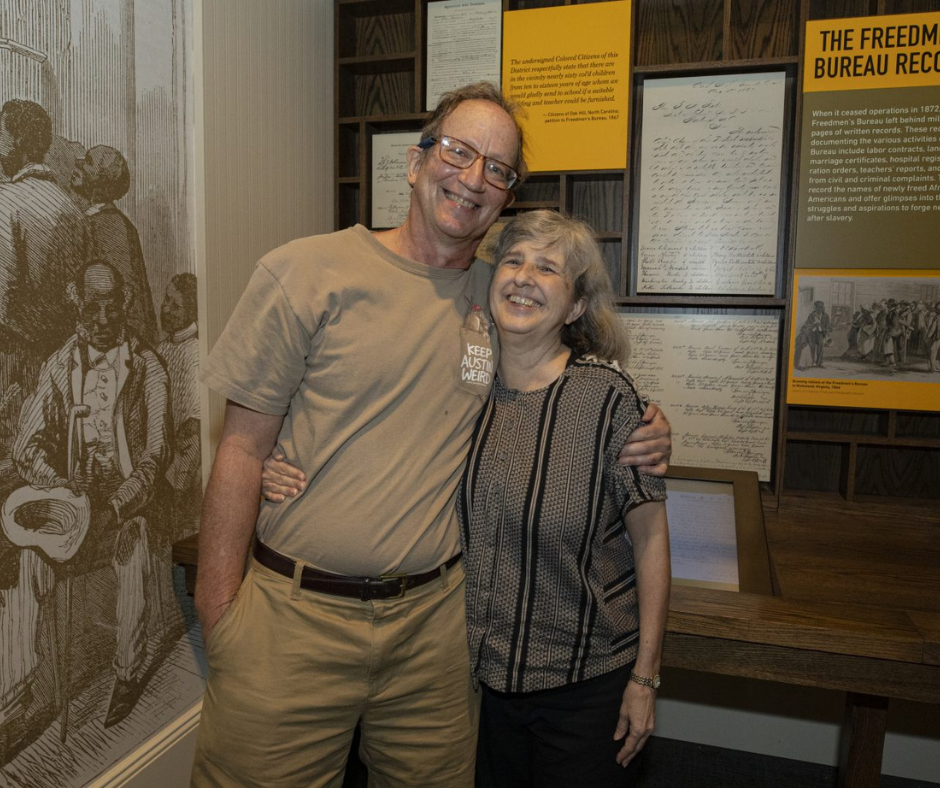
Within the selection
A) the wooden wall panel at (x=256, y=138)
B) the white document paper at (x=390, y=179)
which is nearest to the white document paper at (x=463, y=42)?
the white document paper at (x=390, y=179)

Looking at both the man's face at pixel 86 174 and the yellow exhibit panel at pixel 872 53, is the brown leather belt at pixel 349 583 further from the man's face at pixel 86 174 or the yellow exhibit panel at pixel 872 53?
the yellow exhibit panel at pixel 872 53

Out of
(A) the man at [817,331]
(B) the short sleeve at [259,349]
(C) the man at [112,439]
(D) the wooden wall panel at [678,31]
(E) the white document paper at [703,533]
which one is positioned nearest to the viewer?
(B) the short sleeve at [259,349]

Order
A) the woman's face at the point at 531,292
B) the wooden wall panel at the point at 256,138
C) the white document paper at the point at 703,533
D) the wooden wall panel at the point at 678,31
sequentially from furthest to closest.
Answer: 1. the wooden wall panel at the point at 678,31
2. the wooden wall panel at the point at 256,138
3. the white document paper at the point at 703,533
4. the woman's face at the point at 531,292

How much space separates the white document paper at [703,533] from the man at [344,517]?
0.68 metres

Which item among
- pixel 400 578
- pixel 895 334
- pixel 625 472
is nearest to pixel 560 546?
pixel 625 472

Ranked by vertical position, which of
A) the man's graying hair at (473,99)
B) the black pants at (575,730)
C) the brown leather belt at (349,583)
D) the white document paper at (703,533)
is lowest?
the black pants at (575,730)

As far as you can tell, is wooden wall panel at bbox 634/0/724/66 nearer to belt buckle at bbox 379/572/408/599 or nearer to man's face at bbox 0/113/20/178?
man's face at bbox 0/113/20/178

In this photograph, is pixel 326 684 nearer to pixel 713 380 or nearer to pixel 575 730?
pixel 575 730

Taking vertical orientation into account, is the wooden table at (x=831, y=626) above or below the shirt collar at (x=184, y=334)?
below

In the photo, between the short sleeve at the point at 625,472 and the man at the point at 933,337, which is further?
the man at the point at 933,337

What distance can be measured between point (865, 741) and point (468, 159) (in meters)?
1.66

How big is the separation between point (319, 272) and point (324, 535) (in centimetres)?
47

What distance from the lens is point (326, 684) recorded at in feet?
4.27

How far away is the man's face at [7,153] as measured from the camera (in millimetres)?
1376
